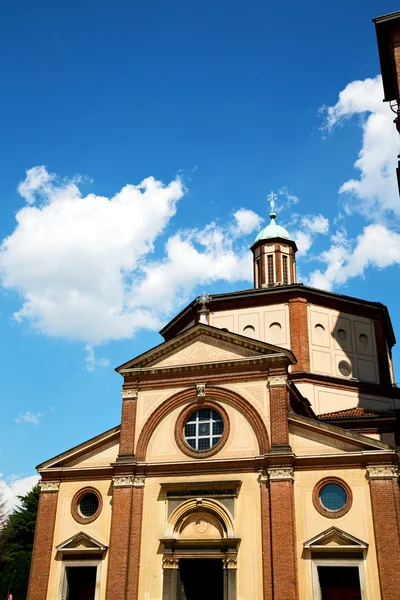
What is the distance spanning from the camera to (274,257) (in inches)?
1355

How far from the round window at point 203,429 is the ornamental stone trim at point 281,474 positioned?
2577mm

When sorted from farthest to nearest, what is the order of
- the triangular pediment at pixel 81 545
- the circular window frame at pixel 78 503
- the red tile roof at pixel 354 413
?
the red tile roof at pixel 354 413 → the circular window frame at pixel 78 503 → the triangular pediment at pixel 81 545

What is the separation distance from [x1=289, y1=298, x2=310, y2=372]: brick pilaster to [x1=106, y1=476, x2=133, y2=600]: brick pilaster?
34.3 feet

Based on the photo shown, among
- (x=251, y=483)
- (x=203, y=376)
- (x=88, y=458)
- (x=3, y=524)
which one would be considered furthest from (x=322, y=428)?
(x=3, y=524)

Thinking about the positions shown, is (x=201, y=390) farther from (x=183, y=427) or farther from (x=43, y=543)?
(x=43, y=543)

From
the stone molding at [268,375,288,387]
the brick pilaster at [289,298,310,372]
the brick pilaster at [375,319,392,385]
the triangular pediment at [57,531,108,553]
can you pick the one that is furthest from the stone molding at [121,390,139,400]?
the brick pilaster at [375,319,392,385]

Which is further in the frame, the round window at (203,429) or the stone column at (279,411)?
the round window at (203,429)

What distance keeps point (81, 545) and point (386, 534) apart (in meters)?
11.0

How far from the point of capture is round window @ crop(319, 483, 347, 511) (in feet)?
63.3

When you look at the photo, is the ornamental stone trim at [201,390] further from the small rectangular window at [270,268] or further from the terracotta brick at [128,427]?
the small rectangular window at [270,268]

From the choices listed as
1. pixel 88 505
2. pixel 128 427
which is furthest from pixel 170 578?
pixel 128 427

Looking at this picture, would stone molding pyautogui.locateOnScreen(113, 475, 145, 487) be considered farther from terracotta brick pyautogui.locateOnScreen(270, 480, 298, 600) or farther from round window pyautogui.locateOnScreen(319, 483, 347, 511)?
round window pyautogui.locateOnScreen(319, 483, 347, 511)

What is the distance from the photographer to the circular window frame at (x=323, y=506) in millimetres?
19062

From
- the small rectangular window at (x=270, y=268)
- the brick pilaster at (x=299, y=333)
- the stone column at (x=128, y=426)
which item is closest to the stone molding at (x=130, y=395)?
the stone column at (x=128, y=426)
